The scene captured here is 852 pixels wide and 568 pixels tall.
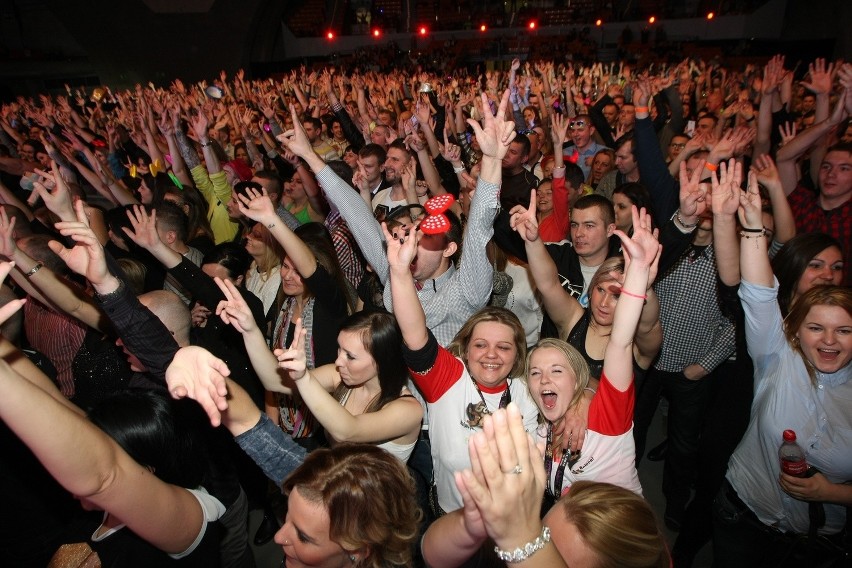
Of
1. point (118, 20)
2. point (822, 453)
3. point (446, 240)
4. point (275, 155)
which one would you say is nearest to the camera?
point (822, 453)

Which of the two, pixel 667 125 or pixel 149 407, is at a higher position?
pixel 667 125

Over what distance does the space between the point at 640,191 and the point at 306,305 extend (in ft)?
6.76

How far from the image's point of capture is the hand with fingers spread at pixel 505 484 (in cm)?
89

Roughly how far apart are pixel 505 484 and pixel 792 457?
4.04ft

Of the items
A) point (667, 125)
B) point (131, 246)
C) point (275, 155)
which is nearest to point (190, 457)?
point (131, 246)

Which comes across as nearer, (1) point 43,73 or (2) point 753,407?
(2) point 753,407

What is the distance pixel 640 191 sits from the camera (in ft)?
10.1

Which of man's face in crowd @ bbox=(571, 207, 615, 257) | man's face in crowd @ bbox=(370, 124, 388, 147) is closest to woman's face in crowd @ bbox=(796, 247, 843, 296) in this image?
man's face in crowd @ bbox=(571, 207, 615, 257)

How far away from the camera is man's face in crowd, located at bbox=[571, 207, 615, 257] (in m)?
2.62

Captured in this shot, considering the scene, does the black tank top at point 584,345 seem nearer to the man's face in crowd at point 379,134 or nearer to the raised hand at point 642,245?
the raised hand at point 642,245

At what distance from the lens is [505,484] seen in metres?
0.89

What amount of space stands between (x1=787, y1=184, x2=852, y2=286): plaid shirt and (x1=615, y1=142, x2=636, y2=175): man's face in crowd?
122 centimetres

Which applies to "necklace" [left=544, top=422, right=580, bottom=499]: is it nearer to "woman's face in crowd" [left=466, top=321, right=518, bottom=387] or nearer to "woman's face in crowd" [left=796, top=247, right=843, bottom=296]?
→ "woman's face in crowd" [left=466, top=321, right=518, bottom=387]

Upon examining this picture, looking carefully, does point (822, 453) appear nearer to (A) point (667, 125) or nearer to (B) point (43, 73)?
(A) point (667, 125)
